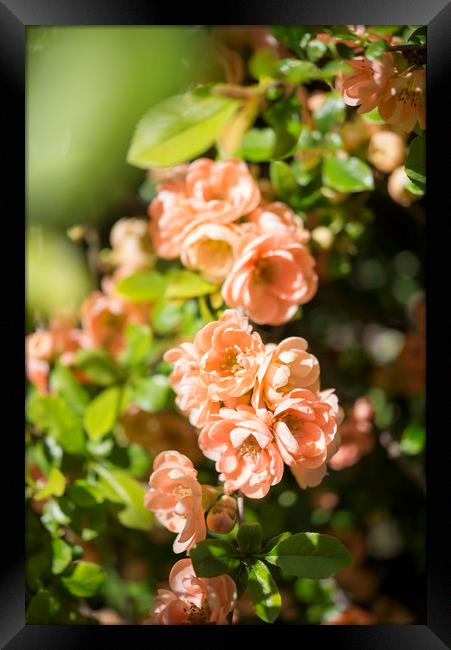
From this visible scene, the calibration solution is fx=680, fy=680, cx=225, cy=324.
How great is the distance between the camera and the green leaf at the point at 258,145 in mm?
857

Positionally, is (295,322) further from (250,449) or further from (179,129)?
(250,449)

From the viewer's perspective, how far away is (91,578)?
2.70 feet

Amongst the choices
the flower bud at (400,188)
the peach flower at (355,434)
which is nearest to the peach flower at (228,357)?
the flower bud at (400,188)

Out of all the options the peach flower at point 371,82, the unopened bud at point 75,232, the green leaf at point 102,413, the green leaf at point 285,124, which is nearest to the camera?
the peach flower at point 371,82

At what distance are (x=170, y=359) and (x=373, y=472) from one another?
0.81 meters

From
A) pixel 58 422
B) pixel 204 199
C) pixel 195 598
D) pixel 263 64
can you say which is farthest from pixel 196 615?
pixel 263 64

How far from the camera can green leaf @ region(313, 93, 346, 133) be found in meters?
0.86

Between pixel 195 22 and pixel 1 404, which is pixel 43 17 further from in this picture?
pixel 1 404

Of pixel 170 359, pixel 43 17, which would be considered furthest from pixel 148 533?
pixel 43 17

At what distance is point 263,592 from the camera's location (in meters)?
0.63

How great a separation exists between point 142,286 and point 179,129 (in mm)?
213

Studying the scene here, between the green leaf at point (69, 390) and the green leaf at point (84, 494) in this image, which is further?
the green leaf at point (69, 390)

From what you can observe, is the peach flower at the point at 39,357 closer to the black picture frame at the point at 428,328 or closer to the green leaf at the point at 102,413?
the green leaf at the point at 102,413

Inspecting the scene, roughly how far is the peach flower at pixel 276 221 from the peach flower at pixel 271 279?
2 cm
